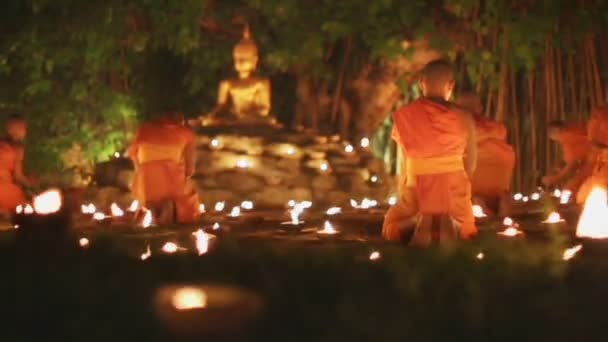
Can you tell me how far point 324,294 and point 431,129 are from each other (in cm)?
275

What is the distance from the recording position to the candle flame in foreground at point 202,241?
23.1 feet

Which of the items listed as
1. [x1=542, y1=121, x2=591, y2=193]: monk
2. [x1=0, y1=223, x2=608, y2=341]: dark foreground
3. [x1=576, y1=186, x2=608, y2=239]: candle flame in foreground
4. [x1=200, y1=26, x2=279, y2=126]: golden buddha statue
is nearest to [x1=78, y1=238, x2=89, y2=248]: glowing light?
[x1=0, y1=223, x2=608, y2=341]: dark foreground

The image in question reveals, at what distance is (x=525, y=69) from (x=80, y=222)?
22.6 feet

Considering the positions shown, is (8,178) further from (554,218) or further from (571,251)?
(571,251)

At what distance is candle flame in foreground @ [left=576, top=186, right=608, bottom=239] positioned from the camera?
7.95m

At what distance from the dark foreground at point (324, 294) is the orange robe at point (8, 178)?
444 cm

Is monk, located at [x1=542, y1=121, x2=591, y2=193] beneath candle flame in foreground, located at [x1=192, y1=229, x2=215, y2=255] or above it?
above

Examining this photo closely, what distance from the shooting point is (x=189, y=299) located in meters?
4.89

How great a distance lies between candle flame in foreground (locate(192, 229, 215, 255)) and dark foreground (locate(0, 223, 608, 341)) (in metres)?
0.48

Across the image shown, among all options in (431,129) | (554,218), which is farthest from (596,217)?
(554,218)

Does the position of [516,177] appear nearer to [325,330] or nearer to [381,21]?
[381,21]

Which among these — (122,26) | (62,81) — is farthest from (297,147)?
(62,81)

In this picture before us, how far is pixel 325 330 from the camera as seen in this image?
15.7 ft

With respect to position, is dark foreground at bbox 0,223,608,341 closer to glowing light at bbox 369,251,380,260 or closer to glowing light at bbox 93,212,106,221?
glowing light at bbox 369,251,380,260
